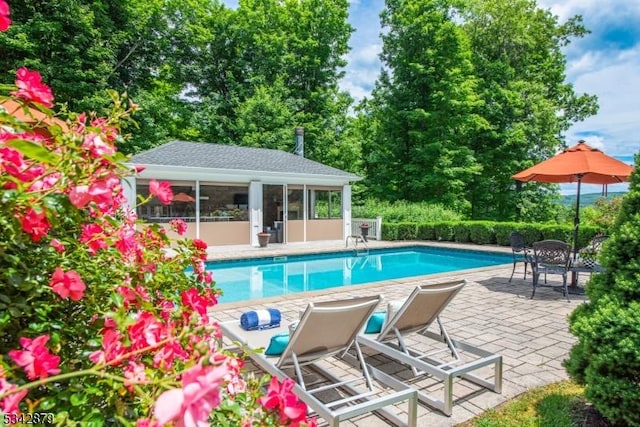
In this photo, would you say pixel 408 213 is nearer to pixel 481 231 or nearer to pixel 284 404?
pixel 481 231

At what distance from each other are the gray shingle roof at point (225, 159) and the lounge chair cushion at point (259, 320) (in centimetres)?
995

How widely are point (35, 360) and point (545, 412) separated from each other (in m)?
3.56

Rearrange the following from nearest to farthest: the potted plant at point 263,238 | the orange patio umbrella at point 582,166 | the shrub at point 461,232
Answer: the orange patio umbrella at point 582,166 < the potted plant at point 263,238 < the shrub at point 461,232

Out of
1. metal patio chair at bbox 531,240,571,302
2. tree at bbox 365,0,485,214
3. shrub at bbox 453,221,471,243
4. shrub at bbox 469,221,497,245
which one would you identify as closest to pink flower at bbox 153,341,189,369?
metal patio chair at bbox 531,240,571,302

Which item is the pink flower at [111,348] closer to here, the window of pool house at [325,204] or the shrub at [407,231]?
the window of pool house at [325,204]

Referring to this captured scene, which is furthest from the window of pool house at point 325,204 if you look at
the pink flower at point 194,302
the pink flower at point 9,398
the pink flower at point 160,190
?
the pink flower at point 9,398

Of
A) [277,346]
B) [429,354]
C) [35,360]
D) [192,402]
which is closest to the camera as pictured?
[192,402]

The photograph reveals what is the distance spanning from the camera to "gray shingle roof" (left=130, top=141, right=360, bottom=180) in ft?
44.5

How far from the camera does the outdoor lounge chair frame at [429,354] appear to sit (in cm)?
328

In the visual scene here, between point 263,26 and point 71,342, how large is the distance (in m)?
28.9

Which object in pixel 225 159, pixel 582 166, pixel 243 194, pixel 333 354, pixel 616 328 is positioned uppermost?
pixel 225 159

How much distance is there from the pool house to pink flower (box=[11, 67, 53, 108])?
36.9 ft

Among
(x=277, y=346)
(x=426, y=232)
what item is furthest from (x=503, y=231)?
(x=277, y=346)

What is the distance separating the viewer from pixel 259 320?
4309 mm
